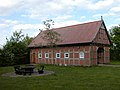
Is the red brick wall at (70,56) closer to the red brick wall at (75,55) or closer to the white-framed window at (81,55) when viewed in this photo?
the red brick wall at (75,55)

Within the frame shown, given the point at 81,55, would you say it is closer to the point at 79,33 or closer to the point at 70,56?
the point at 70,56

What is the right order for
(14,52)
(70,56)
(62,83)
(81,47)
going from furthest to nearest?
(14,52) < (70,56) < (81,47) < (62,83)

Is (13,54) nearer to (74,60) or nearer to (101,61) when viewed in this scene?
(74,60)

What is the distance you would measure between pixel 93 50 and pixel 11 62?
45.9 feet

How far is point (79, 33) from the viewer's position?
32500 mm

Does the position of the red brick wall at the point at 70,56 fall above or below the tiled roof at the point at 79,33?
below

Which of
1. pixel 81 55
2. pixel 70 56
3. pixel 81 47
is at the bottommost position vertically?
pixel 70 56

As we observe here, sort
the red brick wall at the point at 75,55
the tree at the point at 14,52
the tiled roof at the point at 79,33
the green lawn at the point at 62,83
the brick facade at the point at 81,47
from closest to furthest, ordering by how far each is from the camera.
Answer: the green lawn at the point at 62,83 → the red brick wall at the point at 75,55 → the brick facade at the point at 81,47 → the tiled roof at the point at 79,33 → the tree at the point at 14,52

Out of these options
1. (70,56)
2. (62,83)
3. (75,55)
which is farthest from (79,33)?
(62,83)

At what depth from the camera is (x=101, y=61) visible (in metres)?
33.4

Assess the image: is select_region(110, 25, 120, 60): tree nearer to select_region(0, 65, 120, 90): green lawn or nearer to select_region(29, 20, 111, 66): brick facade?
select_region(29, 20, 111, 66): brick facade

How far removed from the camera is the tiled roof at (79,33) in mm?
30359

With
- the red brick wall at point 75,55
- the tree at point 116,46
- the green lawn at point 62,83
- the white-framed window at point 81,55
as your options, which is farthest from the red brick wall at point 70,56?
the tree at point 116,46

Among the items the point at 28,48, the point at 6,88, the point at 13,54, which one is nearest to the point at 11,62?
the point at 13,54
